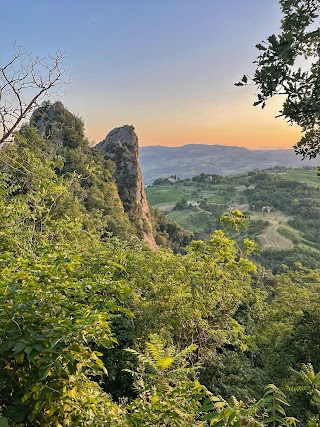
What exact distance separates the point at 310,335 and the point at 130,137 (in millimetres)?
47343

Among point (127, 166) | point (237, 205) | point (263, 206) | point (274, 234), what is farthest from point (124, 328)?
point (237, 205)

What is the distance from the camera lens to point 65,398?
104 inches

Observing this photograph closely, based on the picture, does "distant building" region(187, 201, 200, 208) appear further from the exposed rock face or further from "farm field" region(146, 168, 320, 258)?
the exposed rock face

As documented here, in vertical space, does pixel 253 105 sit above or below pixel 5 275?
above

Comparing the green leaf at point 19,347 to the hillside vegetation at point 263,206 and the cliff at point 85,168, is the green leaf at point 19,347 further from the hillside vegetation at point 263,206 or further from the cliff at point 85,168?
the hillside vegetation at point 263,206

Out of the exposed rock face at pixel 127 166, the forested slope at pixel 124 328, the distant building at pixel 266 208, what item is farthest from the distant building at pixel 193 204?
the forested slope at pixel 124 328

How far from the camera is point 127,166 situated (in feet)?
178

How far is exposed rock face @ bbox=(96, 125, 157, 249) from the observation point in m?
50.1

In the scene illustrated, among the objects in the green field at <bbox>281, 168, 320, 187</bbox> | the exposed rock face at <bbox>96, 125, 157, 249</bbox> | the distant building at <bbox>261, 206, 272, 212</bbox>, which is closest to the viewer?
the exposed rock face at <bbox>96, 125, 157, 249</bbox>

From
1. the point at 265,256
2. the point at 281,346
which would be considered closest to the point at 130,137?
the point at 265,256

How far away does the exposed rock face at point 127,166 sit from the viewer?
164ft

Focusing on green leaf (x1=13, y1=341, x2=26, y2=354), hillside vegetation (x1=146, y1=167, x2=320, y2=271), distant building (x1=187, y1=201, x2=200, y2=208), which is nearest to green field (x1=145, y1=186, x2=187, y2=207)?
hillside vegetation (x1=146, y1=167, x2=320, y2=271)

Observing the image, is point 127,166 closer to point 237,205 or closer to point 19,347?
point 19,347

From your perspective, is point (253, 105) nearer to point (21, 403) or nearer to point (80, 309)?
point (80, 309)
